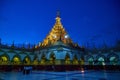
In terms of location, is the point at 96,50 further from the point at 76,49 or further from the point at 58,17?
the point at 58,17

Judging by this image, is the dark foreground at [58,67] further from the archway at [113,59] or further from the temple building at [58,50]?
the archway at [113,59]

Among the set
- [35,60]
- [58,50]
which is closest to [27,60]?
[35,60]

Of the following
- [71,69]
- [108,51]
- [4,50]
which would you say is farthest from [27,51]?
[108,51]

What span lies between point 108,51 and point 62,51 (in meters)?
12.9

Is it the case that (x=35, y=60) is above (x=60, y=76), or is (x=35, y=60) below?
above

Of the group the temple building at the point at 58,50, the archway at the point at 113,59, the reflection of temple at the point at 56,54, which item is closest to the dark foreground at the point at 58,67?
the reflection of temple at the point at 56,54

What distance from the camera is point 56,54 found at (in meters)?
36.0

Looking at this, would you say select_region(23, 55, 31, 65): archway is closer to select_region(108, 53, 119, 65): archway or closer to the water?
select_region(108, 53, 119, 65): archway

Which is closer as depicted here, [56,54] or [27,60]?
[56,54]

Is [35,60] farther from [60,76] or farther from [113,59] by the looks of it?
[60,76]

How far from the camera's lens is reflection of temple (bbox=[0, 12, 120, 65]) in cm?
3606

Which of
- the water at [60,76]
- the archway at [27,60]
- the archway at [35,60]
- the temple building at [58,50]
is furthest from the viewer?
the archway at [27,60]

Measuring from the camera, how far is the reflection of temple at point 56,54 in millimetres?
36062

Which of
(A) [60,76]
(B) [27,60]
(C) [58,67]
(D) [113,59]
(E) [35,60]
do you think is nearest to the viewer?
(A) [60,76]
